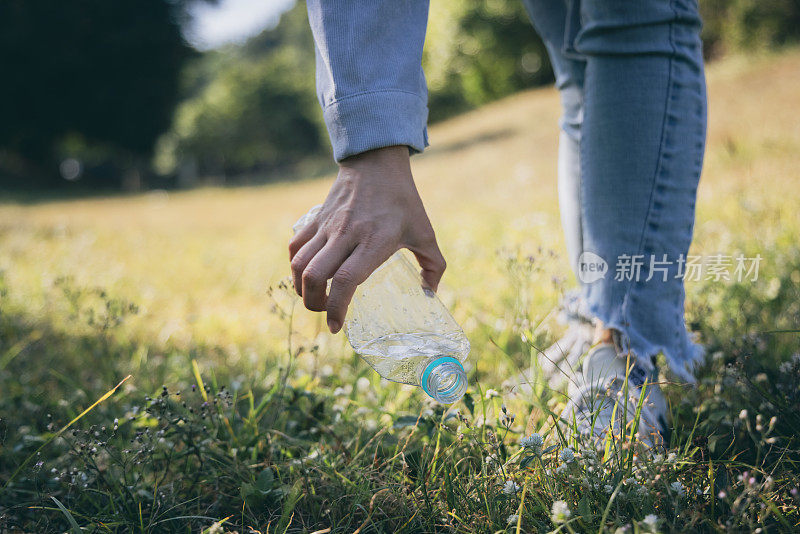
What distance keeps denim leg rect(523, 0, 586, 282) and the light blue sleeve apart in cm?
74

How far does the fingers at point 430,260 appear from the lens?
130cm

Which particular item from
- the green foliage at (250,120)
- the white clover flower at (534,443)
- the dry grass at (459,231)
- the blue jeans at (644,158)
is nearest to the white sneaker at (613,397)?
the blue jeans at (644,158)

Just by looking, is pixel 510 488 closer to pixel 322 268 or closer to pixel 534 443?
pixel 534 443

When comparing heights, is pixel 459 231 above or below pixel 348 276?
below

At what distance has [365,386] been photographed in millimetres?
1758

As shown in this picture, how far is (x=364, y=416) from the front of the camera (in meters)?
1.67

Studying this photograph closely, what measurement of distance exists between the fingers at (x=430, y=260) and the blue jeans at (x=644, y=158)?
1.64ft

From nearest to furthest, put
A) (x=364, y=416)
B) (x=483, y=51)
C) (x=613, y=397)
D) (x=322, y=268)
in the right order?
(x=322, y=268), (x=613, y=397), (x=364, y=416), (x=483, y=51)

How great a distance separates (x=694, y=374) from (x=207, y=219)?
33.2 feet

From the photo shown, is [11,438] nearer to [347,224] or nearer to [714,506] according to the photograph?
[347,224]

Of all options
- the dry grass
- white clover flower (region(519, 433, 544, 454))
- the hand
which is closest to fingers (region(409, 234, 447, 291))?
the hand

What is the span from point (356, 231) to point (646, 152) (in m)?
0.86

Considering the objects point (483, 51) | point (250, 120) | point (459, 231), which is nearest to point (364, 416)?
point (459, 231)

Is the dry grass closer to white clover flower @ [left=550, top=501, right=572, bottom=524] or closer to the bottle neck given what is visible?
the bottle neck
